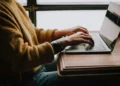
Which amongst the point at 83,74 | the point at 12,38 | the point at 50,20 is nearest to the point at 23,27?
the point at 12,38

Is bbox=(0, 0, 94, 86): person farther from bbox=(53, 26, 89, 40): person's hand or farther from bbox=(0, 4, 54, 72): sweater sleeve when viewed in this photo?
bbox=(53, 26, 89, 40): person's hand

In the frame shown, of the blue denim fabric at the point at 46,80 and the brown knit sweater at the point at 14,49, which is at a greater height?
A: the brown knit sweater at the point at 14,49

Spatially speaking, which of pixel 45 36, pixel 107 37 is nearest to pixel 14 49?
pixel 45 36

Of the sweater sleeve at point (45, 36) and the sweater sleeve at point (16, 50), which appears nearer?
the sweater sleeve at point (16, 50)

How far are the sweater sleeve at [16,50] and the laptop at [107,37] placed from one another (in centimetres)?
18

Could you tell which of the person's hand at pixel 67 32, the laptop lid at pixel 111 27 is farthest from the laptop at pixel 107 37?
the person's hand at pixel 67 32

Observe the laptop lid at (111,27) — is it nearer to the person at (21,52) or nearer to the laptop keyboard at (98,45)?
the laptop keyboard at (98,45)

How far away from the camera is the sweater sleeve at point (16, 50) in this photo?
953 mm

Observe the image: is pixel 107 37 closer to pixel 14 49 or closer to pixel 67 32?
pixel 67 32

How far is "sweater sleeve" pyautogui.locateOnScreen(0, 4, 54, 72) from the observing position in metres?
0.95

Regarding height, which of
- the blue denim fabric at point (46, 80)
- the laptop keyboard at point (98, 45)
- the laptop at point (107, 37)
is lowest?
the blue denim fabric at point (46, 80)

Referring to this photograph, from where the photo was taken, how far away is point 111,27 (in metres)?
1.29

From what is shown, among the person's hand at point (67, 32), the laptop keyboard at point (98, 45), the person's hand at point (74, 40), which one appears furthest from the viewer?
the person's hand at point (67, 32)

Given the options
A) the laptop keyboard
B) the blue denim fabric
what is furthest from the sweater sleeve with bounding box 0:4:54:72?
the laptop keyboard
